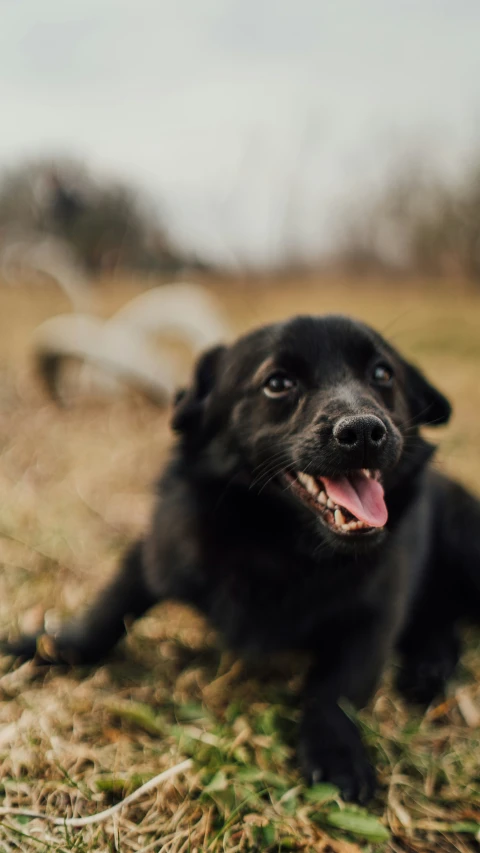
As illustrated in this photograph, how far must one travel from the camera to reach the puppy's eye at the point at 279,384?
1.97m

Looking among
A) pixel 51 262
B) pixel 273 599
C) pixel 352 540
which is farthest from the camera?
pixel 51 262

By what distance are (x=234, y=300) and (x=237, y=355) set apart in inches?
223

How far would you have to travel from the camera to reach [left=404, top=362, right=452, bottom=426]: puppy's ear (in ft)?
7.34

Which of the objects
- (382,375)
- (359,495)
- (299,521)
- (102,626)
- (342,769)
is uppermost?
(382,375)

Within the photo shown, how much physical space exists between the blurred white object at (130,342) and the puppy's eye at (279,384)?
8.47 ft

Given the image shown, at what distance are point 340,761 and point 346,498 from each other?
76cm

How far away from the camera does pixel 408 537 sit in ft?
7.50

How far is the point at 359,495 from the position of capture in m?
1.81

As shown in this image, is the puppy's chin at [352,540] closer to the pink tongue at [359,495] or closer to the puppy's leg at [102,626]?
the pink tongue at [359,495]

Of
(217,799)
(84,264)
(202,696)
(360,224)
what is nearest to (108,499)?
(202,696)

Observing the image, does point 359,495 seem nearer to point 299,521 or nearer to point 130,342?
point 299,521

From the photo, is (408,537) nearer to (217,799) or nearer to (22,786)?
(217,799)

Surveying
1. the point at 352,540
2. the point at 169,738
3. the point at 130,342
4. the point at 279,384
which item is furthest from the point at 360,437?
the point at 130,342

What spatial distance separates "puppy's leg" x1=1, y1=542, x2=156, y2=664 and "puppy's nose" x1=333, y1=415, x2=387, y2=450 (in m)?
0.97
